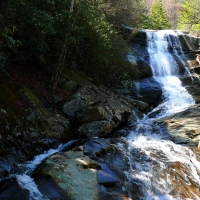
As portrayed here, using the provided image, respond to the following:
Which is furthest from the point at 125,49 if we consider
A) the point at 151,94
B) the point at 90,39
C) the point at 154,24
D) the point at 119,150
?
the point at 154,24

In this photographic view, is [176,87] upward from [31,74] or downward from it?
downward

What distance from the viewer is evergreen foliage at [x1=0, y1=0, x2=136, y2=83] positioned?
832cm

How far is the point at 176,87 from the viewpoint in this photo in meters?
18.7

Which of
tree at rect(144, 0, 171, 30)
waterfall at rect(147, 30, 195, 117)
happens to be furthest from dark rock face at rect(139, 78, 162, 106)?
tree at rect(144, 0, 171, 30)

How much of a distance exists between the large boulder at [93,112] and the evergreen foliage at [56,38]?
6.58ft

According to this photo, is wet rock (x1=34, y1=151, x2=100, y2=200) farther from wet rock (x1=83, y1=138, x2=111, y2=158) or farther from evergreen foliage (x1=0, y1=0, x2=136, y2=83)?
evergreen foliage (x1=0, y1=0, x2=136, y2=83)

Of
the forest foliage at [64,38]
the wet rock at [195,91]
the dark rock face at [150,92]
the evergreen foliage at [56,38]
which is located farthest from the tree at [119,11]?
the wet rock at [195,91]

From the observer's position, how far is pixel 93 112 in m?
10.1

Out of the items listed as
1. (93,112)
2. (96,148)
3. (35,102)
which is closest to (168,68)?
(93,112)

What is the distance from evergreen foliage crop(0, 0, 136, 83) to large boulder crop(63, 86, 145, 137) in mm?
2006

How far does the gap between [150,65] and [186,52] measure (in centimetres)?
563

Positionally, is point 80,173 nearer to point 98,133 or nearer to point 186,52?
point 98,133

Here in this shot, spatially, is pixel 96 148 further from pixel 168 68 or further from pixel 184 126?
pixel 168 68

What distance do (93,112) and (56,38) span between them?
368cm
